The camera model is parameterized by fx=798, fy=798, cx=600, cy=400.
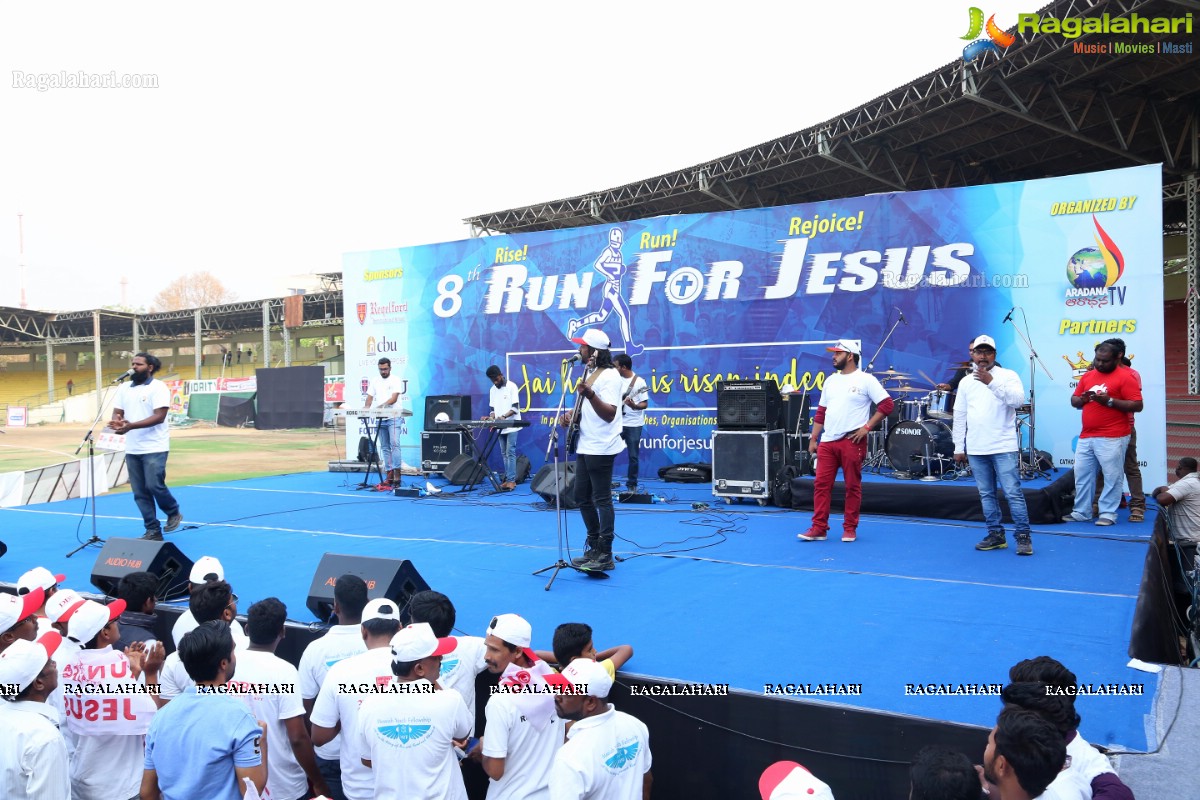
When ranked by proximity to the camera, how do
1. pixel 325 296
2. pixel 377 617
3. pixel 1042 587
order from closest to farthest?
pixel 377 617 → pixel 1042 587 → pixel 325 296

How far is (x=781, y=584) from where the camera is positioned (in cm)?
550

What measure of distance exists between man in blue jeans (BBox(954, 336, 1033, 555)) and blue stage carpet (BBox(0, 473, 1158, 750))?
22 cm

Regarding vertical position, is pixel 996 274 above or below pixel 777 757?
above

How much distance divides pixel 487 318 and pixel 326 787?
33.7 ft

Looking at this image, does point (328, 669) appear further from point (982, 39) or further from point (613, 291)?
point (982, 39)

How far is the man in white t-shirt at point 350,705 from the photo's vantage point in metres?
3.05

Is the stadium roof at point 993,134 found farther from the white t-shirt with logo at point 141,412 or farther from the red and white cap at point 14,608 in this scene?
the red and white cap at point 14,608

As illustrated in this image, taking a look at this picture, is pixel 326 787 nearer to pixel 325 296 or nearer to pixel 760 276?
pixel 760 276

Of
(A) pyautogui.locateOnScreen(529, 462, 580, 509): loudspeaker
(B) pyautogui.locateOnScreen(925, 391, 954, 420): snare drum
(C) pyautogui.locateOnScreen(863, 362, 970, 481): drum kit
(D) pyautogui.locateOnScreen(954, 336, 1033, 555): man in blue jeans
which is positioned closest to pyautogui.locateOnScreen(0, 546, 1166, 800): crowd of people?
(D) pyautogui.locateOnScreen(954, 336, 1033, 555): man in blue jeans

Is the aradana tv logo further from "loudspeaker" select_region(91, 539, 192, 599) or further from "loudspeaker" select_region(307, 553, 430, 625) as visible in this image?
"loudspeaker" select_region(91, 539, 192, 599)

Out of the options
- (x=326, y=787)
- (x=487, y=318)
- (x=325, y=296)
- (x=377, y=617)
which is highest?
(x=325, y=296)

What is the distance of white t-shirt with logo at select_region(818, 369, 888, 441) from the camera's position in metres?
6.71

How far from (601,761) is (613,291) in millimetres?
9967

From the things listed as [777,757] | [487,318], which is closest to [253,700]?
[777,757]
